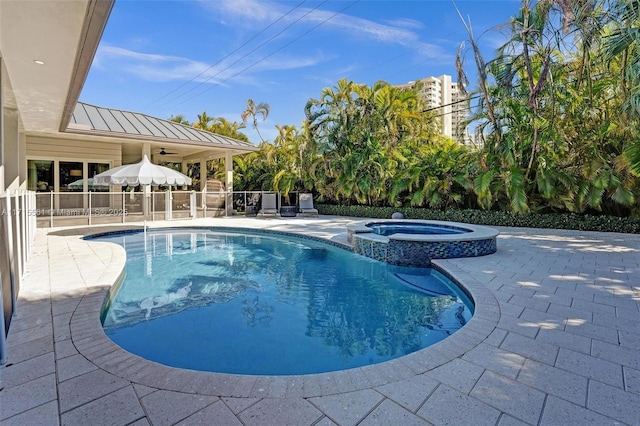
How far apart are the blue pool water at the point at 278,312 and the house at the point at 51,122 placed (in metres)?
1.66

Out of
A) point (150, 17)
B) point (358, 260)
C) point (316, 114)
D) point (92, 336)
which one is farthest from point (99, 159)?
point (92, 336)

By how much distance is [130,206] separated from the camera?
1460 cm

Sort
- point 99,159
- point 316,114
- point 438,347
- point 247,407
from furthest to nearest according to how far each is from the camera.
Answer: point 316,114, point 99,159, point 438,347, point 247,407

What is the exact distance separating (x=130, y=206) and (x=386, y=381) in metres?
15.0

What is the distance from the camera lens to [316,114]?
1688 cm

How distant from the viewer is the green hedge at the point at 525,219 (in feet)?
33.3

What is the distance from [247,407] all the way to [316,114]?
1593 centimetres

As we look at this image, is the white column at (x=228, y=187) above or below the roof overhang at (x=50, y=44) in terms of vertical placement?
below

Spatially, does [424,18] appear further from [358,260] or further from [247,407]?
[247,407]

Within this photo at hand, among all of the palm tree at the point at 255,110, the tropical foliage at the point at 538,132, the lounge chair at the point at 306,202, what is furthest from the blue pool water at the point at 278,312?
the palm tree at the point at 255,110

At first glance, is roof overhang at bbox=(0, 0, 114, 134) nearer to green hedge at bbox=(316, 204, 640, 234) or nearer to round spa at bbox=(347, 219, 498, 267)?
round spa at bbox=(347, 219, 498, 267)

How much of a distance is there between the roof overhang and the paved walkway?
340 centimetres

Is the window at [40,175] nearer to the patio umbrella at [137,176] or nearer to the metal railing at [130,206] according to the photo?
the metal railing at [130,206]

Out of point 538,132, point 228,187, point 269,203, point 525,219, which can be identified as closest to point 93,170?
point 228,187
